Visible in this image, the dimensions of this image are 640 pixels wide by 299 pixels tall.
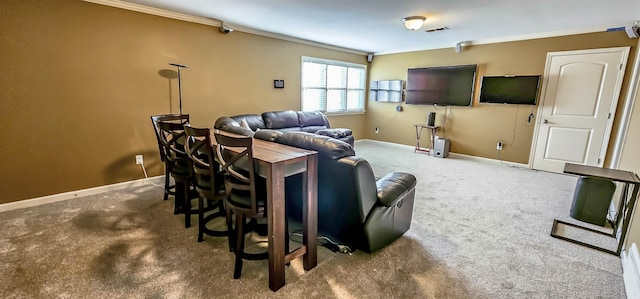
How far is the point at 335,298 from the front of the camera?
1745 mm

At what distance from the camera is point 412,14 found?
3.55 meters

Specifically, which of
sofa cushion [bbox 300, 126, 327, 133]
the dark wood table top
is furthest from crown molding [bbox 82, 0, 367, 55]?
the dark wood table top

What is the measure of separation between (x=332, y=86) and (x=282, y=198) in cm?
503

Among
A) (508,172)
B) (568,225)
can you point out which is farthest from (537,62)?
(568,225)

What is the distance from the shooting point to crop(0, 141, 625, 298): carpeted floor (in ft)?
5.95

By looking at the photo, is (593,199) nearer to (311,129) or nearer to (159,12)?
(311,129)

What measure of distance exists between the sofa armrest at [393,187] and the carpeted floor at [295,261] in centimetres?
45

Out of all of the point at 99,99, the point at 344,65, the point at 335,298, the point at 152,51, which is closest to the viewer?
the point at 335,298

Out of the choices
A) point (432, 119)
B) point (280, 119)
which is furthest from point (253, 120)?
point (432, 119)

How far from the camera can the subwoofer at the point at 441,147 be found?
5.73m

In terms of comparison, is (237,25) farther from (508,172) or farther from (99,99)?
(508,172)

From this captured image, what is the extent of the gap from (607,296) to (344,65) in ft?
18.7

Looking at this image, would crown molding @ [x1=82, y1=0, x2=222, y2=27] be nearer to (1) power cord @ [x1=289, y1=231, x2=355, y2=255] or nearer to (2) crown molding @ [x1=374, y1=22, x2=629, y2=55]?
(1) power cord @ [x1=289, y1=231, x2=355, y2=255]

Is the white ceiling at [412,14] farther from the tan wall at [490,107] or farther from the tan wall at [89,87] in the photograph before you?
the tan wall at [89,87]
